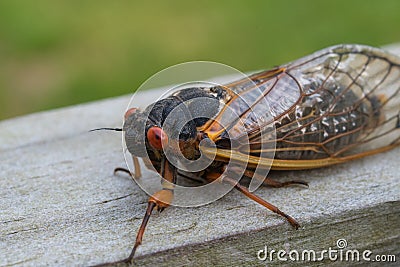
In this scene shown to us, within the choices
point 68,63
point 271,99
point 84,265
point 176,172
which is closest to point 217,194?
point 176,172

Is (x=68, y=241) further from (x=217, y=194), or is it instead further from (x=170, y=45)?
(x=170, y=45)

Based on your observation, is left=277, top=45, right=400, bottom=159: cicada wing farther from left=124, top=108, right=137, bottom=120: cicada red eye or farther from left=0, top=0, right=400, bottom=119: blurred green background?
left=0, top=0, right=400, bottom=119: blurred green background

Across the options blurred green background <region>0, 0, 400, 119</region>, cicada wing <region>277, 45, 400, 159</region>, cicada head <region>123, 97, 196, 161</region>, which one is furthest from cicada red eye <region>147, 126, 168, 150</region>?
blurred green background <region>0, 0, 400, 119</region>

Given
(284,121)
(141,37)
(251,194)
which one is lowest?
(141,37)

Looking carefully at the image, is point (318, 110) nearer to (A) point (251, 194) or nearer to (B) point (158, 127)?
(A) point (251, 194)

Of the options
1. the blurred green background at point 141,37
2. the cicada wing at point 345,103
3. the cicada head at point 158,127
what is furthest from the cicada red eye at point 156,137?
the blurred green background at point 141,37

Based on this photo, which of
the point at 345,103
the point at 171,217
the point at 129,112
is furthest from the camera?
the point at 345,103

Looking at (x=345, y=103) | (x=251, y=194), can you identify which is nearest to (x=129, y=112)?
(x=251, y=194)

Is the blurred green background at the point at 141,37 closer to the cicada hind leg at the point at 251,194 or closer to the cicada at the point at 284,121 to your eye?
the cicada at the point at 284,121
